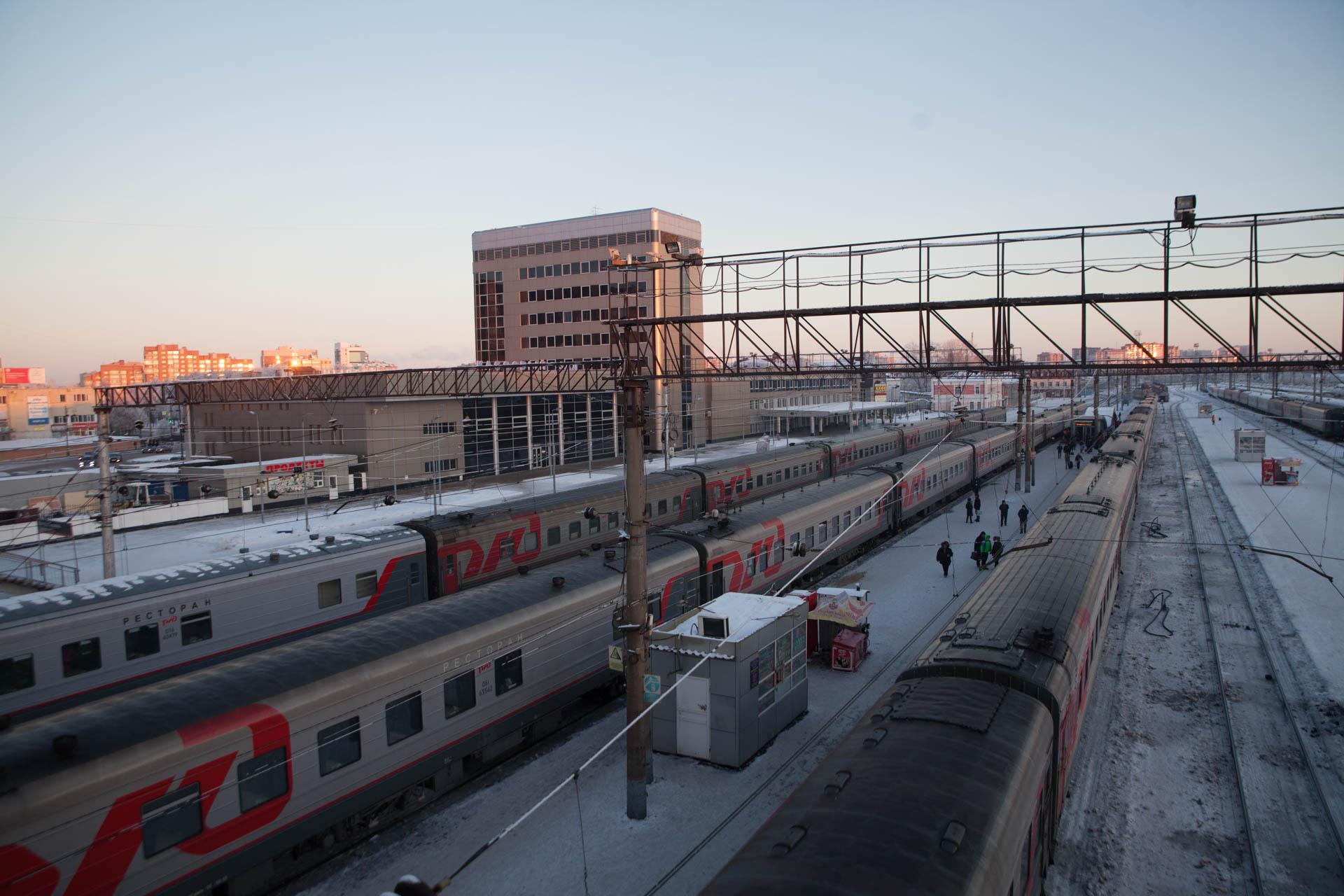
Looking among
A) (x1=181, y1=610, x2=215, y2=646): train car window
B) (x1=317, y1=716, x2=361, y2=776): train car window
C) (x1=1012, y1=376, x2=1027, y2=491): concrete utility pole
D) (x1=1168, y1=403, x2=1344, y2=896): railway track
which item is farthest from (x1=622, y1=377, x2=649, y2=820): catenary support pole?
(x1=1012, y1=376, x2=1027, y2=491): concrete utility pole

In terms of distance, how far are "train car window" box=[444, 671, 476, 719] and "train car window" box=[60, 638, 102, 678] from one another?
18.7 feet

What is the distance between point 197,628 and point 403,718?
16.4ft

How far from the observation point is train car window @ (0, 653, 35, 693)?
442 inches

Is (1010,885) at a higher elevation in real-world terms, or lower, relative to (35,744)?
lower

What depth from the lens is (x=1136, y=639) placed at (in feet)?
62.2

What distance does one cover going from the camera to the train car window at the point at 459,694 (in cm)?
1166

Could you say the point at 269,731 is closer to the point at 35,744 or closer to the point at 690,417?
the point at 35,744

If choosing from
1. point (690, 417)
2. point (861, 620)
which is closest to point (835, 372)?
point (861, 620)

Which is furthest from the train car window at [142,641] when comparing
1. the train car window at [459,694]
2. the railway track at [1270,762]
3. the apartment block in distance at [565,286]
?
the apartment block in distance at [565,286]

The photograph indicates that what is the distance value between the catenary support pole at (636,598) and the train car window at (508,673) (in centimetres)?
245

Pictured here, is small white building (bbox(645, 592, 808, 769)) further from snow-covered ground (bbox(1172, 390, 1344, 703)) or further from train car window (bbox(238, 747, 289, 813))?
snow-covered ground (bbox(1172, 390, 1344, 703))

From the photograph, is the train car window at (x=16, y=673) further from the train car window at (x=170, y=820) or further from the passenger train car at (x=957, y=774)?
the passenger train car at (x=957, y=774)

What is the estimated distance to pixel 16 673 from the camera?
1131 centimetres

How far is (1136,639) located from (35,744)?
21.1 metres
